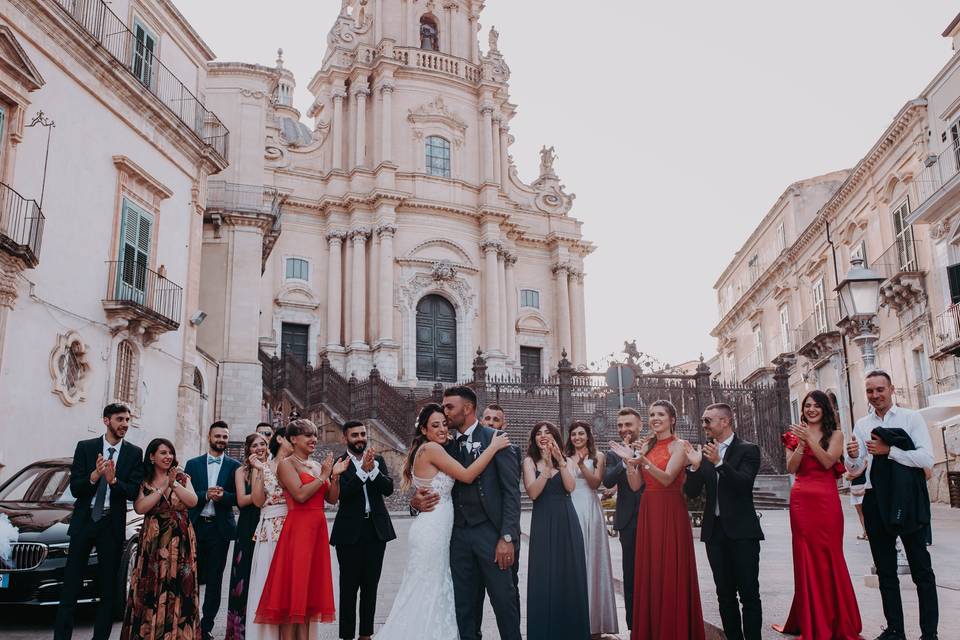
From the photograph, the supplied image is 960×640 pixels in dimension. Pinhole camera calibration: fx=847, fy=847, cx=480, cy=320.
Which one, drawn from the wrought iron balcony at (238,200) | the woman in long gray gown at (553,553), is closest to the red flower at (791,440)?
the woman in long gray gown at (553,553)

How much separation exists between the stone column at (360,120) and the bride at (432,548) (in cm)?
3048

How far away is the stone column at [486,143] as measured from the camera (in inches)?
1444

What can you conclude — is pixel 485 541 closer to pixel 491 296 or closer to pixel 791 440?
pixel 791 440

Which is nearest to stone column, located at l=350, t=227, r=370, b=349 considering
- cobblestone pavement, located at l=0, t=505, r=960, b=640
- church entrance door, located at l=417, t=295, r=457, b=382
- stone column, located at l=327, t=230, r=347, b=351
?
stone column, located at l=327, t=230, r=347, b=351

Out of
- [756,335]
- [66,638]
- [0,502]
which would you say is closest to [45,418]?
[0,502]

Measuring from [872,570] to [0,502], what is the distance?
8959 mm

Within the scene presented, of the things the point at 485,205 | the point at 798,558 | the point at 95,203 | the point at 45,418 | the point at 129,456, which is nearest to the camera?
the point at 798,558

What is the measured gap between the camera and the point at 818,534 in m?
6.24

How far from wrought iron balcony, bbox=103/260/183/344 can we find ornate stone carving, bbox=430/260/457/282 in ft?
55.0

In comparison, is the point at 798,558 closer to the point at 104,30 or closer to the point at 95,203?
the point at 95,203

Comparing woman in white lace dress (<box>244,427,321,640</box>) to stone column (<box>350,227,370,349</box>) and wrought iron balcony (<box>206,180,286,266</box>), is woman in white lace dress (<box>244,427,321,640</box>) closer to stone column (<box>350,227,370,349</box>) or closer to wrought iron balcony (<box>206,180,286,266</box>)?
wrought iron balcony (<box>206,180,286,266</box>)

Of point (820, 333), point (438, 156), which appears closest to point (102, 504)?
point (820, 333)

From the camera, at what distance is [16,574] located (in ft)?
24.4

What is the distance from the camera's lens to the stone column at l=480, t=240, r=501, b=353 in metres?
34.6
